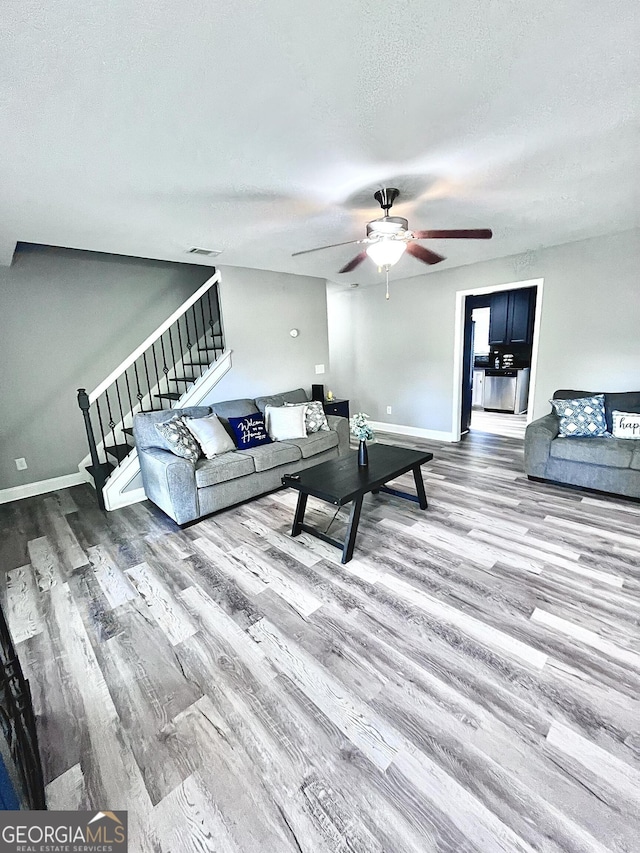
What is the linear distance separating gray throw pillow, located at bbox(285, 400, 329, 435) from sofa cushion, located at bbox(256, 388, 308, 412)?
1.23 ft

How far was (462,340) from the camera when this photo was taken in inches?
204

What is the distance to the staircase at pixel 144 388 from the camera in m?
3.61

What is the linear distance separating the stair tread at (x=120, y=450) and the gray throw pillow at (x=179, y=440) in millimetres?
1009

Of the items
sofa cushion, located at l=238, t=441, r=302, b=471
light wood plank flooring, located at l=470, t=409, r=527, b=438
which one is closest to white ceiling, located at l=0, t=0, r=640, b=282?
sofa cushion, located at l=238, t=441, r=302, b=471

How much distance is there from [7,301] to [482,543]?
16.9ft

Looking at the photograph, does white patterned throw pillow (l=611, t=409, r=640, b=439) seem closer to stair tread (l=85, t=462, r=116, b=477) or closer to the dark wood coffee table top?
the dark wood coffee table top

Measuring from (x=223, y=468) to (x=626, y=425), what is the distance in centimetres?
378

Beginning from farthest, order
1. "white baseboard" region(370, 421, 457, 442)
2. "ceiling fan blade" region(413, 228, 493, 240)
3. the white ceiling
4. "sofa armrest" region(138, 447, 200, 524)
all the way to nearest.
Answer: "white baseboard" region(370, 421, 457, 442) < "sofa armrest" region(138, 447, 200, 524) < "ceiling fan blade" region(413, 228, 493, 240) < the white ceiling

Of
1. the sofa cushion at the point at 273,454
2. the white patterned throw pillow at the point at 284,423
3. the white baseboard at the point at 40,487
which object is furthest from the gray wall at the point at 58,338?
the sofa cushion at the point at 273,454

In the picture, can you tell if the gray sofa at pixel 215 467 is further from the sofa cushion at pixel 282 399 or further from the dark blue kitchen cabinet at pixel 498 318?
the dark blue kitchen cabinet at pixel 498 318

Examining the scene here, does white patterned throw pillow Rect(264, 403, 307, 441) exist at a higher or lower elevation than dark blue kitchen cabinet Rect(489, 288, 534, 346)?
lower

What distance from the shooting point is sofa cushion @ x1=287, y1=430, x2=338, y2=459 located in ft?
12.9

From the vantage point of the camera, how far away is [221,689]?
1.65 m

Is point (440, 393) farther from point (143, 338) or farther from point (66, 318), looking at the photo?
point (66, 318)
